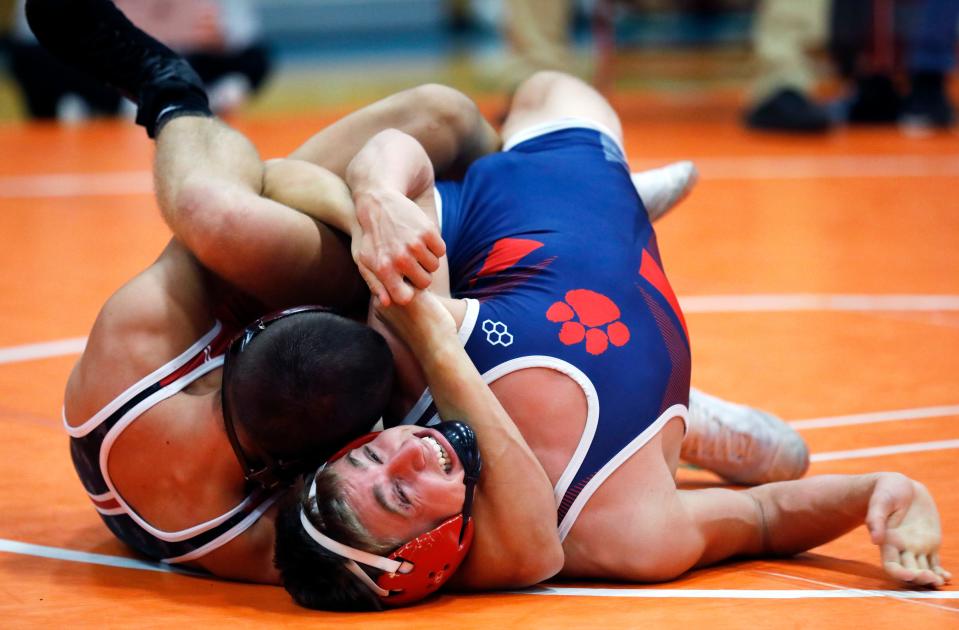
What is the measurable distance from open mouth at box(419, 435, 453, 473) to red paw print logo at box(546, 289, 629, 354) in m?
0.33

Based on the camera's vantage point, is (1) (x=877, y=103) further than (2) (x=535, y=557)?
Yes

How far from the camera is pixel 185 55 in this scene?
28.6ft

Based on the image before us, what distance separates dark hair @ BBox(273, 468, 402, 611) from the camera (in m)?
2.23

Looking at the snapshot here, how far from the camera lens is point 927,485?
9.37 feet

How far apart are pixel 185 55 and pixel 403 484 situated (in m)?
6.96

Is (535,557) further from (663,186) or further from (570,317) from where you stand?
(663,186)

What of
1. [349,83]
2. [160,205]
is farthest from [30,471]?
[349,83]

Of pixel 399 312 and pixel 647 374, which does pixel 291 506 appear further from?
pixel 647 374

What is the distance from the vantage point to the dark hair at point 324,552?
223 centimetres

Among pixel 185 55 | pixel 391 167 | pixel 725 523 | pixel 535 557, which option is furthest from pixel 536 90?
pixel 185 55

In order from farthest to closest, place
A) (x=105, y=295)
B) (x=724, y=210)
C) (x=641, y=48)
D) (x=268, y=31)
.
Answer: (x=268, y=31), (x=641, y=48), (x=724, y=210), (x=105, y=295)

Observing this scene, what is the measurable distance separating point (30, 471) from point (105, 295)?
1.60 m

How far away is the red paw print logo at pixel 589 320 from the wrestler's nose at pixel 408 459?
377 mm

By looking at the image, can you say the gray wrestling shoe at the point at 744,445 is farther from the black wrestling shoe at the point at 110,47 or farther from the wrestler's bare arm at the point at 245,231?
the black wrestling shoe at the point at 110,47
